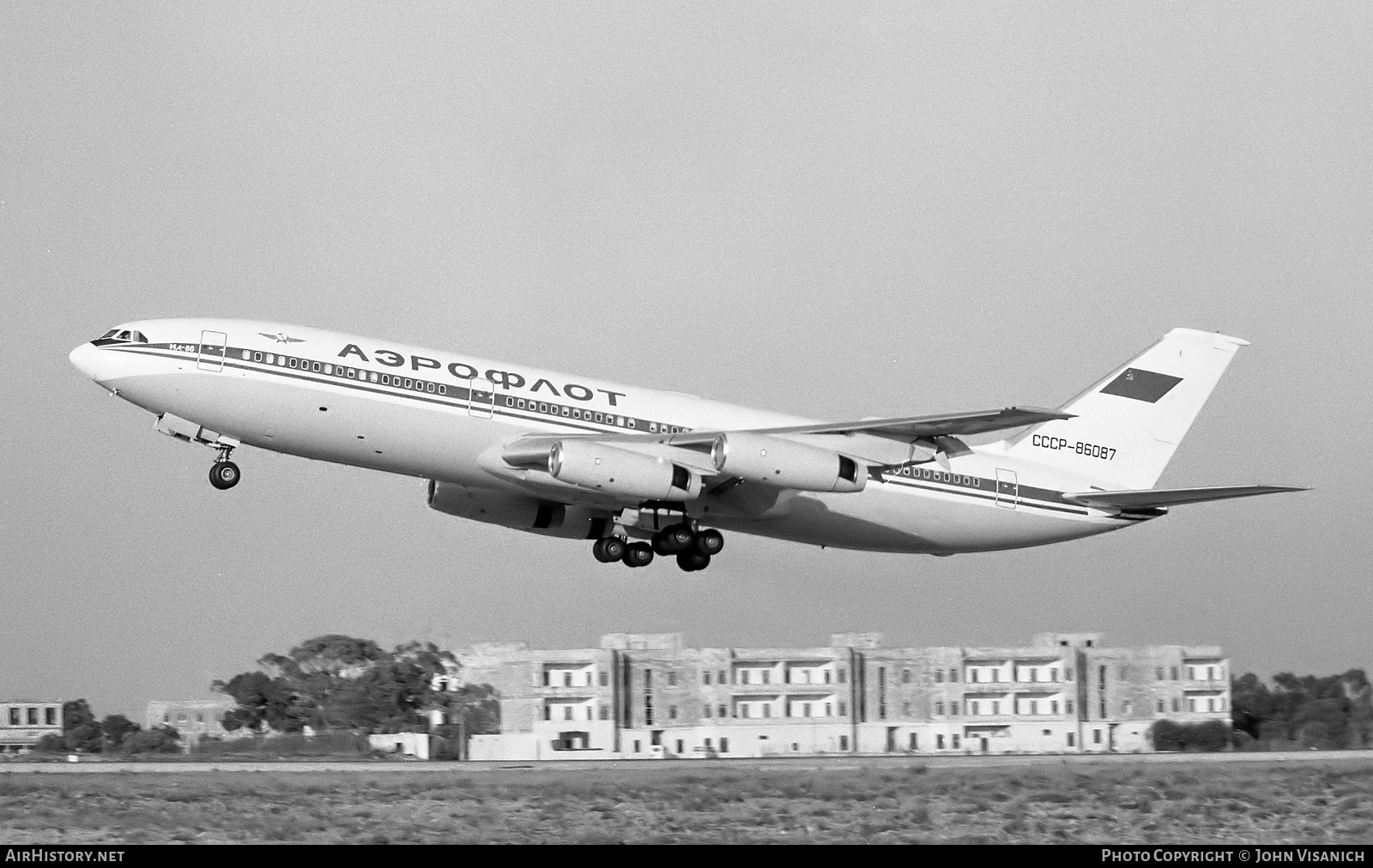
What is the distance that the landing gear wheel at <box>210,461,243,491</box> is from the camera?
131 ft

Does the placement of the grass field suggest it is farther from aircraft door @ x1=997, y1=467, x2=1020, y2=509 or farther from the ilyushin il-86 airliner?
aircraft door @ x1=997, y1=467, x2=1020, y2=509

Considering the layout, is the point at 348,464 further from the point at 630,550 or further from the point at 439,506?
the point at 630,550

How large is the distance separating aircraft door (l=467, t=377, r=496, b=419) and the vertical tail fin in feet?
49.9

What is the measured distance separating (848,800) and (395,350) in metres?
14.3

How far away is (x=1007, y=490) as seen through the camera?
4506 cm

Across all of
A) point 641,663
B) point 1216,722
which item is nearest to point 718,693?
point 641,663

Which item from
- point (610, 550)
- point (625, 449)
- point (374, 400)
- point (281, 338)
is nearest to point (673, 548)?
point (610, 550)

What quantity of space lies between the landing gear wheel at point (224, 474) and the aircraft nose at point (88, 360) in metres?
3.39

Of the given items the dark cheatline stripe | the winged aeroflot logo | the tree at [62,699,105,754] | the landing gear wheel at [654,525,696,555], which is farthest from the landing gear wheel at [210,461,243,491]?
the dark cheatline stripe

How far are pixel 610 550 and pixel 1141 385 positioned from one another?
1641 centimetres

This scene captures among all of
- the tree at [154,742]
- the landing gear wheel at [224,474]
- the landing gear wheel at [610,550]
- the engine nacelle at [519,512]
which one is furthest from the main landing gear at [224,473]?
the tree at [154,742]

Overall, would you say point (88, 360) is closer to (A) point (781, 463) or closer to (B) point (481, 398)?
(B) point (481, 398)

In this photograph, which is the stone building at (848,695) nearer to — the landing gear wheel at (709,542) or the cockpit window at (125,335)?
the landing gear wheel at (709,542)

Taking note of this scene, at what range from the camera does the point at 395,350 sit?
128ft
